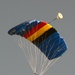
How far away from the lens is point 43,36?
1220 inches

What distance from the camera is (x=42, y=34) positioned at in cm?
3084

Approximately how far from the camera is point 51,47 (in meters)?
31.4

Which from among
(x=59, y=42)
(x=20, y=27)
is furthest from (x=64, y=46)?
(x=20, y=27)

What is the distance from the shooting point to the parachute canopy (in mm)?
29948

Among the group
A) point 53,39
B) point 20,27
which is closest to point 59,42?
point 53,39

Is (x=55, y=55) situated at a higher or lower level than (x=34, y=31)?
lower

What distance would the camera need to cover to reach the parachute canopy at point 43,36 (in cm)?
2995

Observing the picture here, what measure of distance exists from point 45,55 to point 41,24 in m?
3.11

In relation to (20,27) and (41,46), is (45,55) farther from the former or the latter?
(20,27)

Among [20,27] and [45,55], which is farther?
[45,55]

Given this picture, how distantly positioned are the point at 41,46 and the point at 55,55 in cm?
110

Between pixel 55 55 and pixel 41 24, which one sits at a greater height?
pixel 41 24

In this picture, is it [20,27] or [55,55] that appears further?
[55,55]

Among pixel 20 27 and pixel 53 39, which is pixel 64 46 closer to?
pixel 53 39
